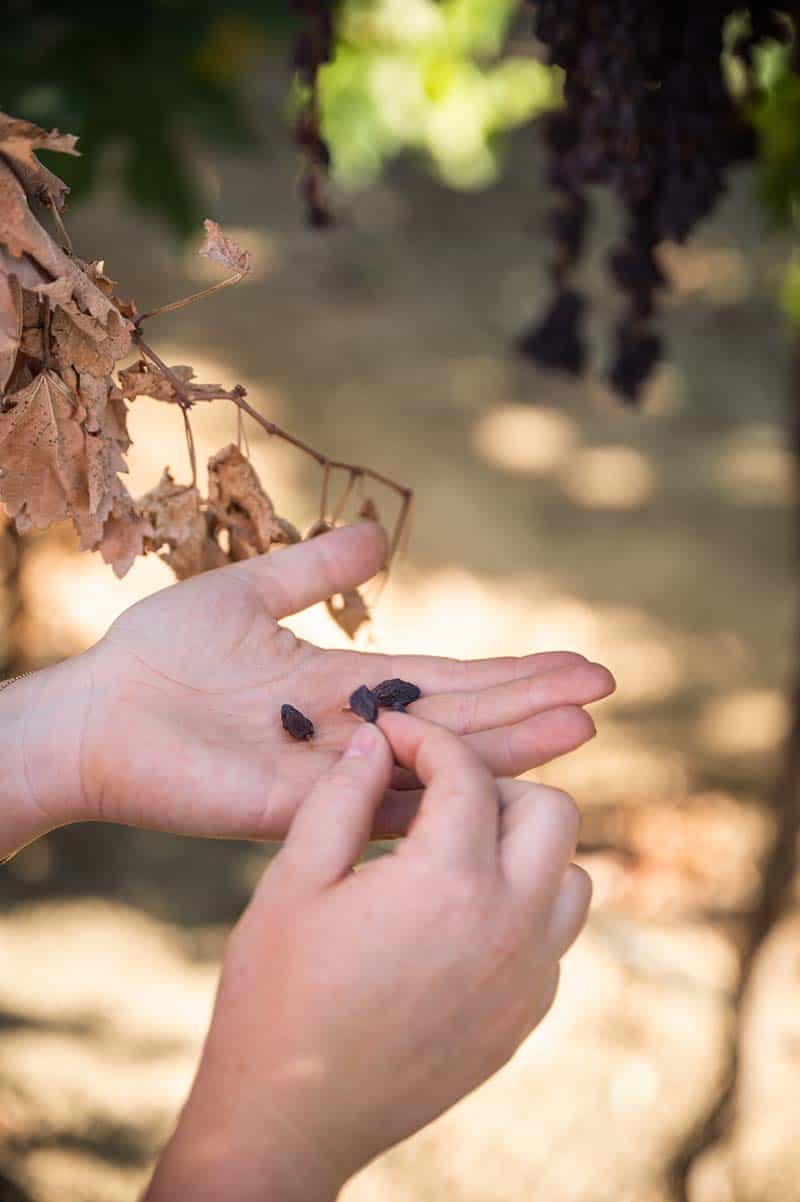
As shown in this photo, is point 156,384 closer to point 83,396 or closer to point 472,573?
point 83,396

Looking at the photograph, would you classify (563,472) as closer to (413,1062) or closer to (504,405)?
(504,405)

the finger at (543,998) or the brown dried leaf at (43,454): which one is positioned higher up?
the brown dried leaf at (43,454)

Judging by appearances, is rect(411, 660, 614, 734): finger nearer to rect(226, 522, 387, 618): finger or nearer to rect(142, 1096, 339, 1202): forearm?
rect(226, 522, 387, 618): finger

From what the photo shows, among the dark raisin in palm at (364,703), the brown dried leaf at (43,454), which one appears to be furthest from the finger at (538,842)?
the brown dried leaf at (43,454)

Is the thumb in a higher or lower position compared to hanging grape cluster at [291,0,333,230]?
lower

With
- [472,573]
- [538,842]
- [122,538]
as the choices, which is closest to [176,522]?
[122,538]

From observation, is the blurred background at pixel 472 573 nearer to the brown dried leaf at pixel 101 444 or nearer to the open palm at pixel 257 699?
the brown dried leaf at pixel 101 444

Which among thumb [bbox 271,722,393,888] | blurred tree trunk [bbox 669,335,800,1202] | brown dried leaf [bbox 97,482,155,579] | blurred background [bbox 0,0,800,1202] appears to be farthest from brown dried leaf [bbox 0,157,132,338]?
blurred tree trunk [bbox 669,335,800,1202]
